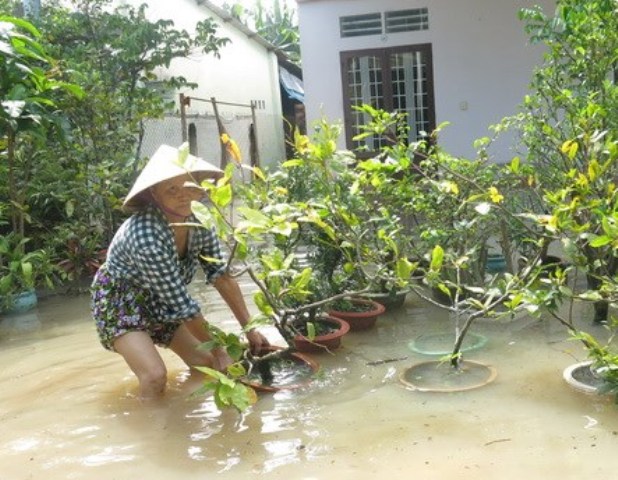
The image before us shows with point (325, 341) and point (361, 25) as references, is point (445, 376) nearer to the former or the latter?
point (325, 341)

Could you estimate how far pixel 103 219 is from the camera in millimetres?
7227

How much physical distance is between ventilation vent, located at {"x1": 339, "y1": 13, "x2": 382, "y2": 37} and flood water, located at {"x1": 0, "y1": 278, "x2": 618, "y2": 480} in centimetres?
654

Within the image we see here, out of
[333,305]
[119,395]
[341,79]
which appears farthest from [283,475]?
[341,79]

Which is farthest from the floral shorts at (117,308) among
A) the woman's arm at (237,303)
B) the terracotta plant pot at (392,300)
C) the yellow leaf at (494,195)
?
the terracotta plant pot at (392,300)

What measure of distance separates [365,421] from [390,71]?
7577mm

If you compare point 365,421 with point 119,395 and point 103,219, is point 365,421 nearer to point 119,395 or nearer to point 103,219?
point 119,395

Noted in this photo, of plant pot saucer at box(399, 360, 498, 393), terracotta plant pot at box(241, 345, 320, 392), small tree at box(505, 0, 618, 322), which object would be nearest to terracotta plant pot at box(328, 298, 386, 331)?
terracotta plant pot at box(241, 345, 320, 392)

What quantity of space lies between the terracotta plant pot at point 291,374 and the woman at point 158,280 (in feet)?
0.66

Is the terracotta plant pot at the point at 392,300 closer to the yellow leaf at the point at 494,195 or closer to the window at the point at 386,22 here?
the yellow leaf at the point at 494,195

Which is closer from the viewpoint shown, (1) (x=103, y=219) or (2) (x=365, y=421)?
(2) (x=365, y=421)

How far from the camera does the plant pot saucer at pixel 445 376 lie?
3.59m

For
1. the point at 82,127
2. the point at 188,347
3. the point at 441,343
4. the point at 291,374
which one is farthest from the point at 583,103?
the point at 82,127

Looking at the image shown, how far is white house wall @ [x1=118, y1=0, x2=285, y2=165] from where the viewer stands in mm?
12435

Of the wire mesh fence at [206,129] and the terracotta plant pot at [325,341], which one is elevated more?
the wire mesh fence at [206,129]
